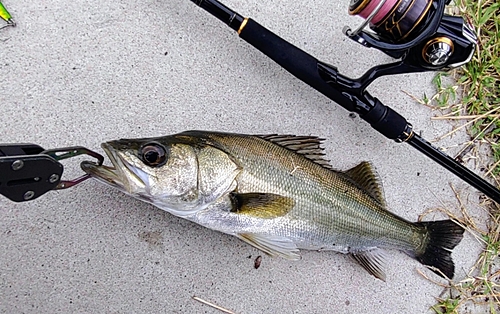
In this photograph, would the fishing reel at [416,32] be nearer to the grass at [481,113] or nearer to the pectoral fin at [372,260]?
the grass at [481,113]

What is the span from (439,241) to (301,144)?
89 centimetres

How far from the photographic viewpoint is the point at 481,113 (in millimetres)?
2758

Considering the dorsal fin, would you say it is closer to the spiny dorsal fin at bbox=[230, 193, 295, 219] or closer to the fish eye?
the spiny dorsal fin at bbox=[230, 193, 295, 219]

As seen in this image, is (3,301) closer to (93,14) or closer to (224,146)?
(224,146)

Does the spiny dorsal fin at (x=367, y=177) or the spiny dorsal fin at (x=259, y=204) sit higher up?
the spiny dorsal fin at (x=367, y=177)

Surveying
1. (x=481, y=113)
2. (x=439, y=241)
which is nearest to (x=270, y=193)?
(x=439, y=241)

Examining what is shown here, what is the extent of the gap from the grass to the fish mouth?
169 centimetres

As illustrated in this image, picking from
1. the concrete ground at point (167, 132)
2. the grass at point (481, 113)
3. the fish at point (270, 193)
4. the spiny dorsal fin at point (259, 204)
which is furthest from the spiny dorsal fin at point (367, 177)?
the grass at point (481, 113)

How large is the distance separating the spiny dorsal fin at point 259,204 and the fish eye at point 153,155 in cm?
33

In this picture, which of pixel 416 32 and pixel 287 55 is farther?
pixel 287 55

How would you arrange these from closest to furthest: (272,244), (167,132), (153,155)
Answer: (153,155) → (272,244) → (167,132)

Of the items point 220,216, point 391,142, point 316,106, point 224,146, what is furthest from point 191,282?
point 391,142

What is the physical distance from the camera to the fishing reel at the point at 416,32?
1.79m

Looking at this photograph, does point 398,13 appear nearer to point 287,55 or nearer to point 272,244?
point 287,55
